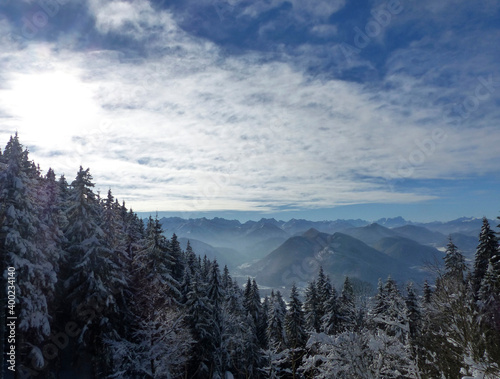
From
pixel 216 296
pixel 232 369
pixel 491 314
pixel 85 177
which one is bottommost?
pixel 232 369

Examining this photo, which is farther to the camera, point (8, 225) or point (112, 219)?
point (112, 219)

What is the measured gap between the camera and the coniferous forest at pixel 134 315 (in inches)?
457

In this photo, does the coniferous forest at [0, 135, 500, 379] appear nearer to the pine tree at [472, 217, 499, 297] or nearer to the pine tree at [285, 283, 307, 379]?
the pine tree at [472, 217, 499, 297]

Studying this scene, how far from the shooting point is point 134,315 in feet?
80.4

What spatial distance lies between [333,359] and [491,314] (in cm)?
1840

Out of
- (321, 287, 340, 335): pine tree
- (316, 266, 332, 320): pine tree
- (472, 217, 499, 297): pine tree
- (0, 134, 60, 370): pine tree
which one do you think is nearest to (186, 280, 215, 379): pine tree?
(0, 134, 60, 370): pine tree

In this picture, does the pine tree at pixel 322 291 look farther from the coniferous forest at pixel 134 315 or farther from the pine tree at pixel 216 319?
the pine tree at pixel 216 319

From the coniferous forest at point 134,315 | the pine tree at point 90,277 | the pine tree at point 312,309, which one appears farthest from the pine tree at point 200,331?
the pine tree at point 312,309

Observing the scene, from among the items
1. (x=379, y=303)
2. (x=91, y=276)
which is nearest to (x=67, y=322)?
(x=91, y=276)

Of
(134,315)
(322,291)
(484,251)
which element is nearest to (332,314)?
(322,291)

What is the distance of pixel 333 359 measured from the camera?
40.7ft

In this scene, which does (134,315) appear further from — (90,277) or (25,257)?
(25,257)

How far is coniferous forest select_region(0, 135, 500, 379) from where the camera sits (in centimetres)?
1160

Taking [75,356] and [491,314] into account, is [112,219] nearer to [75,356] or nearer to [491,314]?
[75,356]
